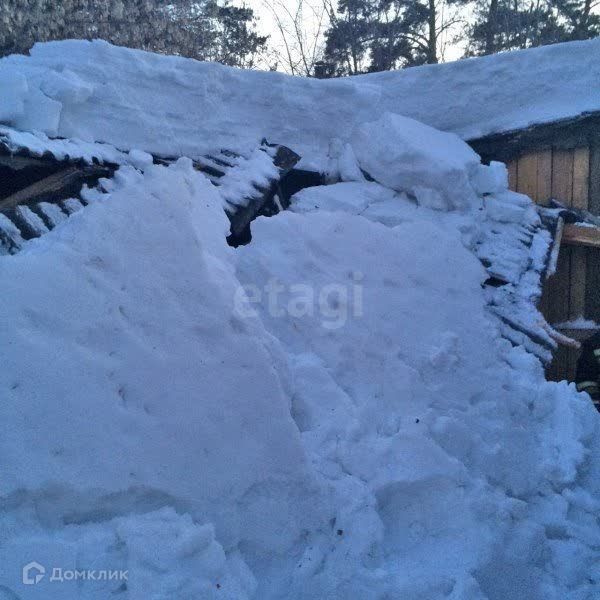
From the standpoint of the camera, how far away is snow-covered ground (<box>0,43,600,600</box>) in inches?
71.0

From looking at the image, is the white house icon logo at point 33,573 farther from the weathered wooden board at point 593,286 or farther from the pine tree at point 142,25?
the pine tree at point 142,25

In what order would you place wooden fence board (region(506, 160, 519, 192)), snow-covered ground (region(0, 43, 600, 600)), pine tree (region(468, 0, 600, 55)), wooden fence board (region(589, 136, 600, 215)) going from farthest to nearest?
pine tree (region(468, 0, 600, 55)) → wooden fence board (region(506, 160, 519, 192)) → wooden fence board (region(589, 136, 600, 215)) → snow-covered ground (region(0, 43, 600, 600))

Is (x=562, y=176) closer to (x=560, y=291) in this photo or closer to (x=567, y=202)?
(x=567, y=202)

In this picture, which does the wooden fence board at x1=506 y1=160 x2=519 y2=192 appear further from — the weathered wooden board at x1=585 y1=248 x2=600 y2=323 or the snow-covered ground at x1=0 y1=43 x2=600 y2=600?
the snow-covered ground at x1=0 y1=43 x2=600 y2=600

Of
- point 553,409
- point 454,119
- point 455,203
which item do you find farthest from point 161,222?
point 454,119

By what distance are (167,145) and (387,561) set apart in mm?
3189

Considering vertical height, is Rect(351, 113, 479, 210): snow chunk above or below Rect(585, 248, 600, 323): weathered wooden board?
above

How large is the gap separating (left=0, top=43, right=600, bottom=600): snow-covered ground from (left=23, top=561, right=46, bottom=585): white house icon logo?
1 centimetres

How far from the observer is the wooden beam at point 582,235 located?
488 centimetres

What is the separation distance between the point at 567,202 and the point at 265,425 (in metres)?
4.18

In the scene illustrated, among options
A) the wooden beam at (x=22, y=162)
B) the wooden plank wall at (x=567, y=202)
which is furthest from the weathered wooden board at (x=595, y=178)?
the wooden beam at (x=22, y=162)

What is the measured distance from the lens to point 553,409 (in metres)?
3.19

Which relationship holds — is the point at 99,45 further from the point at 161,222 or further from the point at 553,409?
the point at 553,409

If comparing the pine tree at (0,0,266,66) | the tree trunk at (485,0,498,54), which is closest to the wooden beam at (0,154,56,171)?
the pine tree at (0,0,266,66)
